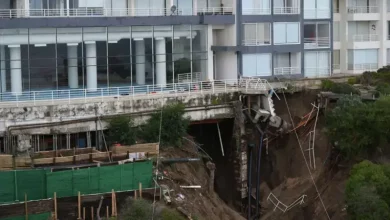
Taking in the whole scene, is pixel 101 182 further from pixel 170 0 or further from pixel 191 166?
pixel 170 0

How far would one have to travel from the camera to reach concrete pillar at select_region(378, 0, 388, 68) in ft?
219

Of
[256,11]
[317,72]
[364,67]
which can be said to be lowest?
[317,72]

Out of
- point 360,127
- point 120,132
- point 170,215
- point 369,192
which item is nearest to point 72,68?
point 120,132

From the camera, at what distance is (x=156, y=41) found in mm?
53062

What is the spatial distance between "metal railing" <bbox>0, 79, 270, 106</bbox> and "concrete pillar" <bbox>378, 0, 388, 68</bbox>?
15.3 meters

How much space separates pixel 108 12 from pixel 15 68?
25.3 ft

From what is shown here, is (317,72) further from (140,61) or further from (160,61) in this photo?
(140,61)

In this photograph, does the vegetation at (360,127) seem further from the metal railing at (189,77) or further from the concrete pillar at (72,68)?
the concrete pillar at (72,68)

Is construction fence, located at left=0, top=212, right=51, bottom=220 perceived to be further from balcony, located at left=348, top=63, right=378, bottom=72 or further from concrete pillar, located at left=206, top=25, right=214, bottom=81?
balcony, located at left=348, top=63, right=378, bottom=72

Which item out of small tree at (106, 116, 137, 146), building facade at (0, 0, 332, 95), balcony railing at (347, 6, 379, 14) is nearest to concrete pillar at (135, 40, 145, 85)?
building facade at (0, 0, 332, 95)

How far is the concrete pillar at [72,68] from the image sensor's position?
49562 millimetres

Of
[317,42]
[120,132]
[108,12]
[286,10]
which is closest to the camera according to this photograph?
[120,132]

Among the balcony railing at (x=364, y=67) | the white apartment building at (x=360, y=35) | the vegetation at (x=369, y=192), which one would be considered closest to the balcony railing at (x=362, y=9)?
the white apartment building at (x=360, y=35)

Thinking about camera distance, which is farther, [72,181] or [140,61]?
[140,61]
